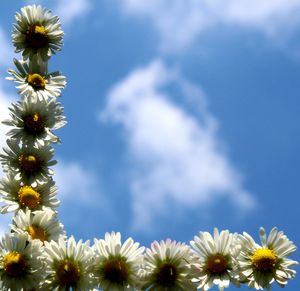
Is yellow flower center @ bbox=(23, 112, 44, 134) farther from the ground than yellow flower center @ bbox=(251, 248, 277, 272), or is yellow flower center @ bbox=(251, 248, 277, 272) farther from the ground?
yellow flower center @ bbox=(23, 112, 44, 134)

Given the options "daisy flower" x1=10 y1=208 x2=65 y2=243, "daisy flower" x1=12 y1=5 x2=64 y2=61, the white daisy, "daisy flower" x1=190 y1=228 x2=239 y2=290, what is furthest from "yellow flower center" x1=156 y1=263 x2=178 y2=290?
"daisy flower" x1=12 y1=5 x2=64 y2=61

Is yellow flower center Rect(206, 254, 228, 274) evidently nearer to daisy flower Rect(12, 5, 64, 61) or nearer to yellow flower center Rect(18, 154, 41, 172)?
yellow flower center Rect(18, 154, 41, 172)

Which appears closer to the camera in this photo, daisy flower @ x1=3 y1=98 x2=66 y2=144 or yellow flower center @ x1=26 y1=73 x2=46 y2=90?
daisy flower @ x1=3 y1=98 x2=66 y2=144

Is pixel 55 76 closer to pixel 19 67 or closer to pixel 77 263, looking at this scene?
pixel 19 67

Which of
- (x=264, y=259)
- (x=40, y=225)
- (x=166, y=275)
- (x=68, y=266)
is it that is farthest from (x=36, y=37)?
(x=264, y=259)

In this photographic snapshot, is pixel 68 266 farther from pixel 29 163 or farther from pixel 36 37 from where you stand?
pixel 36 37

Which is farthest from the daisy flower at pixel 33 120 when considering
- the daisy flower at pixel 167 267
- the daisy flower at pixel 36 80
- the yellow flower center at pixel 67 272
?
the daisy flower at pixel 167 267

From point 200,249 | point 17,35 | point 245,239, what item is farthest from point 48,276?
point 17,35

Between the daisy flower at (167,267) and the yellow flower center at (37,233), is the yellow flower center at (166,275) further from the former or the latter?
the yellow flower center at (37,233)
